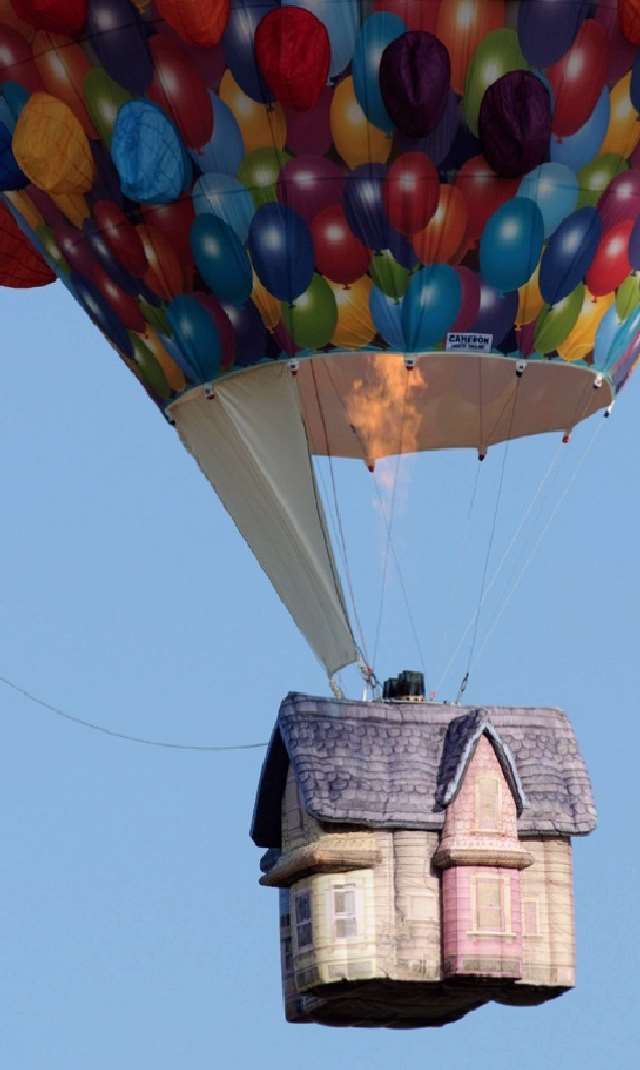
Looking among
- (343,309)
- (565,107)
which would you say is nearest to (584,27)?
(565,107)

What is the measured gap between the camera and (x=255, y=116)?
35.0 meters

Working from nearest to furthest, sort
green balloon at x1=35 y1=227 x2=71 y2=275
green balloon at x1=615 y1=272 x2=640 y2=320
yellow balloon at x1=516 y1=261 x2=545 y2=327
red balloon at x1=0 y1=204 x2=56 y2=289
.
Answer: yellow balloon at x1=516 y1=261 x2=545 y2=327 < green balloon at x1=615 y1=272 x2=640 y2=320 < green balloon at x1=35 y1=227 x2=71 y2=275 < red balloon at x1=0 y1=204 x2=56 y2=289

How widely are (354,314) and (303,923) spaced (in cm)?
494

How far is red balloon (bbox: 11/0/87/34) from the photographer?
35.0 m

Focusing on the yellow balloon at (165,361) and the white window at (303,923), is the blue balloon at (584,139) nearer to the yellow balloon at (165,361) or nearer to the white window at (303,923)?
the yellow balloon at (165,361)

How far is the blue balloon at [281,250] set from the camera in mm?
35188

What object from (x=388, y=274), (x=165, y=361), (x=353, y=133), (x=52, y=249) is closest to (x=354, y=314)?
(x=388, y=274)

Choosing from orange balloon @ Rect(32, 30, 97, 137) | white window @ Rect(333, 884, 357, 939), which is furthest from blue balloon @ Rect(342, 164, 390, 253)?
white window @ Rect(333, 884, 357, 939)

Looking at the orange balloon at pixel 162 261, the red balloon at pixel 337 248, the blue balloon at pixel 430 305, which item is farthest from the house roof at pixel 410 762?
the orange balloon at pixel 162 261

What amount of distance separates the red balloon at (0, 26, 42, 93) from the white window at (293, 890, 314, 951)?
6.94m

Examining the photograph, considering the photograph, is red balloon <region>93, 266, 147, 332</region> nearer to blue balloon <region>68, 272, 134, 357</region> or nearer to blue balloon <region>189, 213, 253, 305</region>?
blue balloon <region>68, 272, 134, 357</region>

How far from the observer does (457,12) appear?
34.6 metres

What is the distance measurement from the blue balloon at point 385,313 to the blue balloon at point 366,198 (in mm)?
556

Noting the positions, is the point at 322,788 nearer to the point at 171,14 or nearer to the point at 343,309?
the point at 343,309
